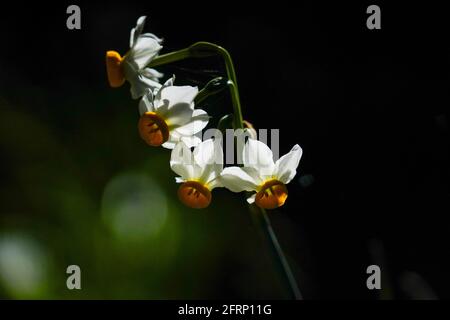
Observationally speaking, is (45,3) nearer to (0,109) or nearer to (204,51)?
(0,109)

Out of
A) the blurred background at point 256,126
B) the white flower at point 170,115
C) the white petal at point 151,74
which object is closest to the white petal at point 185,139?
the white flower at point 170,115

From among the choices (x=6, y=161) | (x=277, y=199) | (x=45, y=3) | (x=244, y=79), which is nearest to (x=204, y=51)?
(x=277, y=199)

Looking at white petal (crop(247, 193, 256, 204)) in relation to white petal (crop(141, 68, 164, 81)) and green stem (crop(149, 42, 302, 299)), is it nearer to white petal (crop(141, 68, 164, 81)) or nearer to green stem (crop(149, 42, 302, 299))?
green stem (crop(149, 42, 302, 299))

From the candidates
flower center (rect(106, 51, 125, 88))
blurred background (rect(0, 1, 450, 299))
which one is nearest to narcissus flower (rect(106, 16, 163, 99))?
flower center (rect(106, 51, 125, 88))

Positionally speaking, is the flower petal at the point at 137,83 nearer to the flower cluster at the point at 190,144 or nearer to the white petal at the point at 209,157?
the flower cluster at the point at 190,144

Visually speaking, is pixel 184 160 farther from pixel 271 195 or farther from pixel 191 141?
pixel 271 195

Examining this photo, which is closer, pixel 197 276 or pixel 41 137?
pixel 197 276
